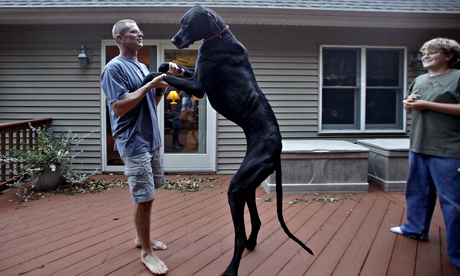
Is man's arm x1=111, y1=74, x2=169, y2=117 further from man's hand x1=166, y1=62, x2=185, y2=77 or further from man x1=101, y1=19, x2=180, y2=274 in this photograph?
man's hand x1=166, y1=62, x2=185, y2=77

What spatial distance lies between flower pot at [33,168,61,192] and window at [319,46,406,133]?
3863 mm

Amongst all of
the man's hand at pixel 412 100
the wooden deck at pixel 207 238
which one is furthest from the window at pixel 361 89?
the man's hand at pixel 412 100

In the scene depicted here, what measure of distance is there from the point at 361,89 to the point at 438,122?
301 cm

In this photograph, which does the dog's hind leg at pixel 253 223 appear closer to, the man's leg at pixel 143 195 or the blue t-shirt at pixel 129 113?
the man's leg at pixel 143 195

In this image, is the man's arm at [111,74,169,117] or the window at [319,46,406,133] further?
the window at [319,46,406,133]

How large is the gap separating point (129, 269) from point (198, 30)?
160 centimetres

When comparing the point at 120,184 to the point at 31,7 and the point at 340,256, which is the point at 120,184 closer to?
the point at 31,7

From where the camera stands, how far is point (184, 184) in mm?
4488

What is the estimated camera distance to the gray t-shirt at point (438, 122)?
7.48 ft

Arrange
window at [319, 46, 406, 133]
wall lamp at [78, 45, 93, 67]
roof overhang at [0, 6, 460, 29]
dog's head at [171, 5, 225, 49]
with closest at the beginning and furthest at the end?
dog's head at [171, 5, 225, 49] → roof overhang at [0, 6, 460, 29] → wall lamp at [78, 45, 93, 67] → window at [319, 46, 406, 133]

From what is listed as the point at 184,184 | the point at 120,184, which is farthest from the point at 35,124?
the point at 184,184

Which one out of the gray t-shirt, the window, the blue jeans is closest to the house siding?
the window

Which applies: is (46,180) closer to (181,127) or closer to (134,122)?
(181,127)

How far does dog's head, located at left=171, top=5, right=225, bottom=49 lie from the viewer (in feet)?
6.16
